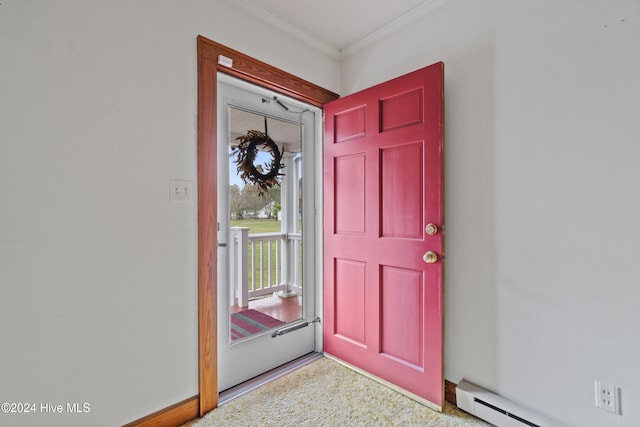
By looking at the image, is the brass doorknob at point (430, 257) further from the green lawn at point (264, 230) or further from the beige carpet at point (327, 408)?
the green lawn at point (264, 230)

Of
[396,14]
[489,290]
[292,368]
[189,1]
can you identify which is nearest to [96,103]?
[189,1]

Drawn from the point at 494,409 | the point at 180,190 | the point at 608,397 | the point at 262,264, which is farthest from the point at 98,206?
the point at 608,397

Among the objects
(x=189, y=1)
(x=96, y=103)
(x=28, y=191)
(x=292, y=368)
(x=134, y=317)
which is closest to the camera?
(x=28, y=191)

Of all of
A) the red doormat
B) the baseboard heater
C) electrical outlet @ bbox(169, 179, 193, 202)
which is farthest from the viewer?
the red doormat

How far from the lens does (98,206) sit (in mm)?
1334

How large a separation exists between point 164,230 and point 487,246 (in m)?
1.74

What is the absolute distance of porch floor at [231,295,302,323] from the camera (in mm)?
2135

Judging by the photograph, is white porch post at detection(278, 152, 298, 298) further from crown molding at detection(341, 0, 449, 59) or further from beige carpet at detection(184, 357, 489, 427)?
crown molding at detection(341, 0, 449, 59)

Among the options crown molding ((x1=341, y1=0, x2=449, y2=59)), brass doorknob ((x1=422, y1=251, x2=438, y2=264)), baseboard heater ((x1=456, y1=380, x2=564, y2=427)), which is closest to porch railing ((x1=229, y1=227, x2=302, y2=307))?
brass doorknob ((x1=422, y1=251, x2=438, y2=264))

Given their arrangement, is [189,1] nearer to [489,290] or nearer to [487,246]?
[487,246]

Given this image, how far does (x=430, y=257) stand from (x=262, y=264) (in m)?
Answer: 1.18

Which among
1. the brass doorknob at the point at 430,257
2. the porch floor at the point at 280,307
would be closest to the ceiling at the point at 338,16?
the brass doorknob at the point at 430,257

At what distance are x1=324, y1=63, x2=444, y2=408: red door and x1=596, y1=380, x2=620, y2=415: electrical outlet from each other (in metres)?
0.65

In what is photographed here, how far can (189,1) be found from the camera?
5.21 feet
